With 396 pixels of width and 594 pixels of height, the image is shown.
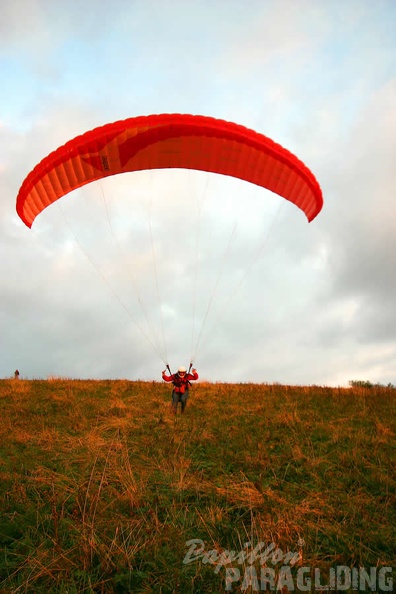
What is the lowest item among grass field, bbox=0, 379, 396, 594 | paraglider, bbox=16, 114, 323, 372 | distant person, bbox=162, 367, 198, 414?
grass field, bbox=0, 379, 396, 594

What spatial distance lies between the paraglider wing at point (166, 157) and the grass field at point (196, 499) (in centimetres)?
584

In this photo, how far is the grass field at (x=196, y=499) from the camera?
3723mm

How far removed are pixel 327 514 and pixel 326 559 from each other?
992mm

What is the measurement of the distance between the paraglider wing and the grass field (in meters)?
5.84

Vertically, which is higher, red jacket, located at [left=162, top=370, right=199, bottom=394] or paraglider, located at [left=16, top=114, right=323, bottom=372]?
paraglider, located at [left=16, top=114, right=323, bottom=372]

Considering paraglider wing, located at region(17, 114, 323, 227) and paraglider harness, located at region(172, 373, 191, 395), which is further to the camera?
paraglider harness, located at region(172, 373, 191, 395)

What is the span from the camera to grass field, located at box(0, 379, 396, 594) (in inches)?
147

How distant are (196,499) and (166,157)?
821cm

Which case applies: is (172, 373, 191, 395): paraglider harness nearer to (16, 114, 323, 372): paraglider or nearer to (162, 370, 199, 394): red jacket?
(162, 370, 199, 394): red jacket

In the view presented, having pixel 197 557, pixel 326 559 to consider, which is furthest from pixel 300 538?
pixel 197 557

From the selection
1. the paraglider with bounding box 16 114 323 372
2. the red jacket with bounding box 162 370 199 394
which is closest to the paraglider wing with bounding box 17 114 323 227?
the paraglider with bounding box 16 114 323 372

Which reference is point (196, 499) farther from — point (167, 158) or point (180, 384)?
point (167, 158)

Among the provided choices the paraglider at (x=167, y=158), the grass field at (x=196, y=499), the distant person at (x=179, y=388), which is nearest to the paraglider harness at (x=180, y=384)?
the distant person at (x=179, y=388)

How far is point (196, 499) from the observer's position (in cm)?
547
